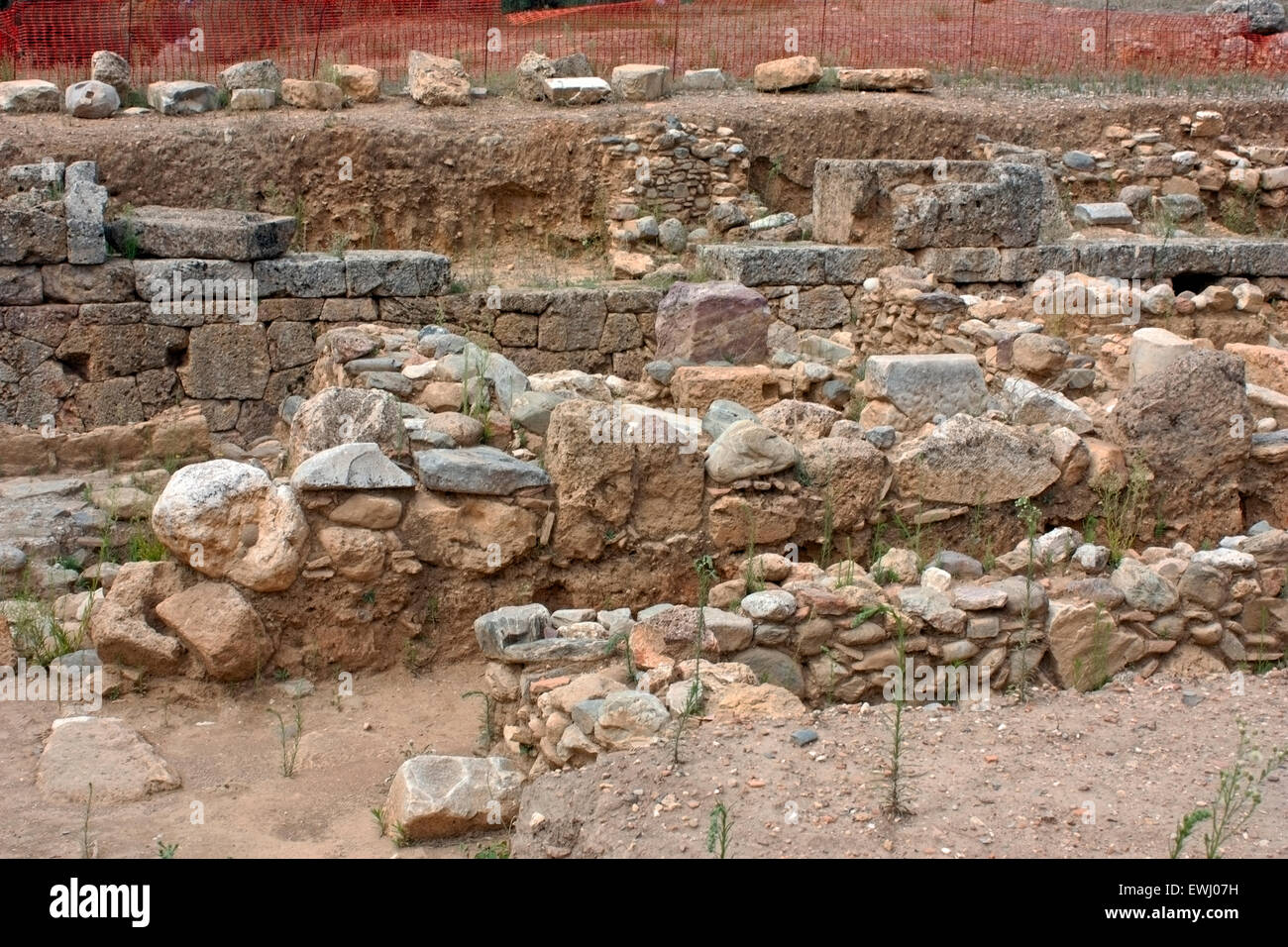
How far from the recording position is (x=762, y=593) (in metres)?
5.51

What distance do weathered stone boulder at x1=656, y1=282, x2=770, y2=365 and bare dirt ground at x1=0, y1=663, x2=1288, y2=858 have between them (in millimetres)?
3991

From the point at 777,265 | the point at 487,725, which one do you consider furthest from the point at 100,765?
the point at 777,265

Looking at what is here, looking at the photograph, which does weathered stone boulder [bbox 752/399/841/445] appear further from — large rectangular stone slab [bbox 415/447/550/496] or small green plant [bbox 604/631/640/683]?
small green plant [bbox 604/631/640/683]

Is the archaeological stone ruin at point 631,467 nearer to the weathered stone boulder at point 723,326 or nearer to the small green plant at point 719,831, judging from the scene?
the weathered stone boulder at point 723,326

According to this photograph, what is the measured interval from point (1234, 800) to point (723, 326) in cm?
548

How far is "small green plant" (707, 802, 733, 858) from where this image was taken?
3.88m

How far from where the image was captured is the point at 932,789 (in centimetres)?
438

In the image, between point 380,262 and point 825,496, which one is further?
point 380,262

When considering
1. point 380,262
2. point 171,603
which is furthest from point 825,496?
point 380,262

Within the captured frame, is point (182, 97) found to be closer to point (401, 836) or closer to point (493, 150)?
point (493, 150)

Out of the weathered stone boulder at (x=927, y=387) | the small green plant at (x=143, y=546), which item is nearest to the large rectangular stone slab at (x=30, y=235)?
the small green plant at (x=143, y=546)

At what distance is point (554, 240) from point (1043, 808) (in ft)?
31.9

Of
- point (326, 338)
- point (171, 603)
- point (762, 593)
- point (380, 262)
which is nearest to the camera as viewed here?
point (762, 593)
